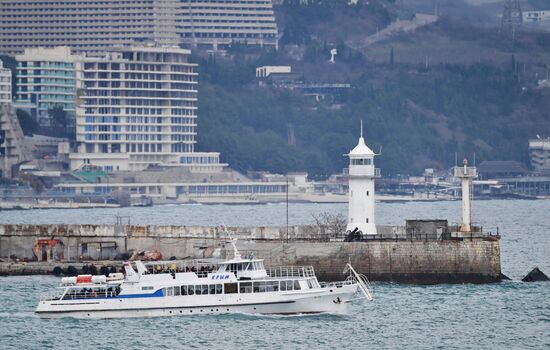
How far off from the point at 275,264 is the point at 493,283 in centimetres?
989

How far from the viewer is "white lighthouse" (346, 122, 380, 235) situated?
332 feet

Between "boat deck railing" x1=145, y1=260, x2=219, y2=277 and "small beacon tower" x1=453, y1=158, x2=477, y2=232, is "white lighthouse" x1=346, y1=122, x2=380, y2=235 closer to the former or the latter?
"small beacon tower" x1=453, y1=158, x2=477, y2=232

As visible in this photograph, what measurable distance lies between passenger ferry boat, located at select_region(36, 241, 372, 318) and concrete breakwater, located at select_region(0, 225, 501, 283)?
34.7 feet

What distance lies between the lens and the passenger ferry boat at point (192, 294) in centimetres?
8506

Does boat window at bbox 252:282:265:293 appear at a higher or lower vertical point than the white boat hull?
higher

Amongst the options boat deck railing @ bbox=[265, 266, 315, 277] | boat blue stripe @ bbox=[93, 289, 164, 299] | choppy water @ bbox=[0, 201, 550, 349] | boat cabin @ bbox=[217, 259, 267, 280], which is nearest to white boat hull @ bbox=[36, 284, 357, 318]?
boat blue stripe @ bbox=[93, 289, 164, 299]

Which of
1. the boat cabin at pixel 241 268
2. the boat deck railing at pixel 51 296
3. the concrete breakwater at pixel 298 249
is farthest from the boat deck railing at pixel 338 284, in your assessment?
the boat deck railing at pixel 51 296

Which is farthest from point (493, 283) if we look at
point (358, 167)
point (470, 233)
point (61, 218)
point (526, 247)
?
point (61, 218)

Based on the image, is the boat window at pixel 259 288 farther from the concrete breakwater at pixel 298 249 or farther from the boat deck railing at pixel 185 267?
the concrete breakwater at pixel 298 249

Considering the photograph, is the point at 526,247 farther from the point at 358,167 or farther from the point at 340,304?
the point at 340,304

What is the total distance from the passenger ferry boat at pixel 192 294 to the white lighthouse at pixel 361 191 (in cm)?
1568

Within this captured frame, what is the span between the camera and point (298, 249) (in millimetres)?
96688

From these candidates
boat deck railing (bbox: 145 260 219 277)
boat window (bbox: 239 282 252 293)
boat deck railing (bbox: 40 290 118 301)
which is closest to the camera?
boat window (bbox: 239 282 252 293)

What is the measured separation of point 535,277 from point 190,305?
22756 mm
